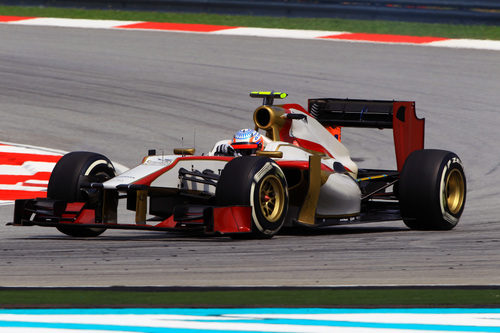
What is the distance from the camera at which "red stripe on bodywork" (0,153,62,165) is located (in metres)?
14.2

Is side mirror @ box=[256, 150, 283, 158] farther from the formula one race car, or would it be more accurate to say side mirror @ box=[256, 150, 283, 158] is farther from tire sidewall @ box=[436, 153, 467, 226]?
tire sidewall @ box=[436, 153, 467, 226]

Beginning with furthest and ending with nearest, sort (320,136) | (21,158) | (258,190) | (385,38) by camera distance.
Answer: (385,38) < (21,158) < (320,136) < (258,190)

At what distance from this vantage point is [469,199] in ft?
43.9

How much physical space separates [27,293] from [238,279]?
140cm

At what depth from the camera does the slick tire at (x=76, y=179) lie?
32.3ft

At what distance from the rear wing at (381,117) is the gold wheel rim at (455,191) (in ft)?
2.79

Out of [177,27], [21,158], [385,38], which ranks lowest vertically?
[21,158]

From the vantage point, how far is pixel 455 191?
35.7ft

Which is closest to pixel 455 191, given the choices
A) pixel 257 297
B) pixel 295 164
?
pixel 295 164

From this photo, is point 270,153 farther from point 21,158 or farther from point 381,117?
point 21,158

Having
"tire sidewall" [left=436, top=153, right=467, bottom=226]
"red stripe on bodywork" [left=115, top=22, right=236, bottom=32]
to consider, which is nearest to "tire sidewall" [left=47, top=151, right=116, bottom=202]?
"tire sidewall" [left=436, top=153, right=467, bottom=226]

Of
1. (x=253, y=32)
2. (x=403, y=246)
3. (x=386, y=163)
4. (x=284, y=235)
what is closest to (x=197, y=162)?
(x=284, y=235)

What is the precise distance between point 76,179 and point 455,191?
3650 mm

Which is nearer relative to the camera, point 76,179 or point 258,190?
point 258,190
